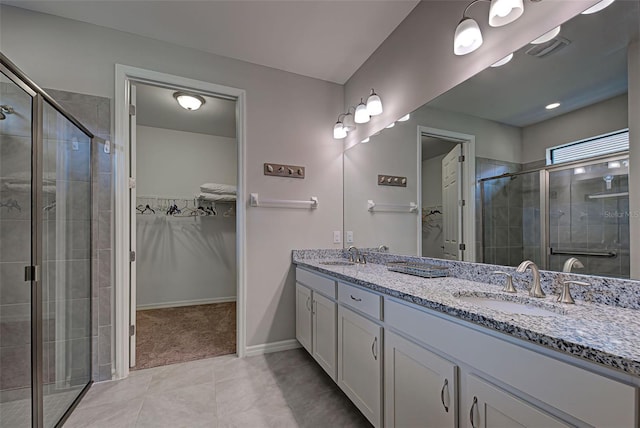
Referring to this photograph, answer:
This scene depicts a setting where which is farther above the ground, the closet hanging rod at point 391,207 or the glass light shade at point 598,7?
the glass light shade at point 598,7

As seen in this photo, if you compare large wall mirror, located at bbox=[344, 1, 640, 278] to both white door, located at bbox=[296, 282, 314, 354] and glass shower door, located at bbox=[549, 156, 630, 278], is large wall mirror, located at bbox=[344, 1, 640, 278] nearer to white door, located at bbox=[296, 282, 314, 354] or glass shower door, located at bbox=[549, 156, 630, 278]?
glass shower door, located at bbox=[549, 156, 630, 278]

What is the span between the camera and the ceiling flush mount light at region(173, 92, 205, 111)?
304 centimetres

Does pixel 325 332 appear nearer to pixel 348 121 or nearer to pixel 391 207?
pixel 391 207

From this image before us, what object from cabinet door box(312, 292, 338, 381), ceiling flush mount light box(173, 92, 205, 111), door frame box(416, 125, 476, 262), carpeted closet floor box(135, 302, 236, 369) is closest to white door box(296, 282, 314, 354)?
cabinet door box(312, 292, 338, 381)

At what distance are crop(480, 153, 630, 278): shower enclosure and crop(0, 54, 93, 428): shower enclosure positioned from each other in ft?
7.88

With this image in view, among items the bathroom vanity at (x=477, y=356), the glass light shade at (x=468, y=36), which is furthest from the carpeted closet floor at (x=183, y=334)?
the glass light shade at (x=468, y=36)

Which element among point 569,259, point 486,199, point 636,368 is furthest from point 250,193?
point 636,368

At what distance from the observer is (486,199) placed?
1.57 meters

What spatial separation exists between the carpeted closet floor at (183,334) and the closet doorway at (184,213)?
24mm

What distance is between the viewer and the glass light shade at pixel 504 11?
1.27 meters

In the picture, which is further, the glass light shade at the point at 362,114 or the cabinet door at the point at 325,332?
the glass light shade at the point at 362,114

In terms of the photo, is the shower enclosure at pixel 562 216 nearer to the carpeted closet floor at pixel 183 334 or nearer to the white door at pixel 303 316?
the white door at pixel 303 316

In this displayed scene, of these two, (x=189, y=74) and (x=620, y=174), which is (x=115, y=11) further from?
(x=620, y=174)

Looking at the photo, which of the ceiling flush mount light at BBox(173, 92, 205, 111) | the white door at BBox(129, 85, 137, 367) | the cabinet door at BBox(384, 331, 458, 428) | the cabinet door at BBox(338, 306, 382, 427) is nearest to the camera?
the cabinet door at BBox(384, 331, 458, 428)
